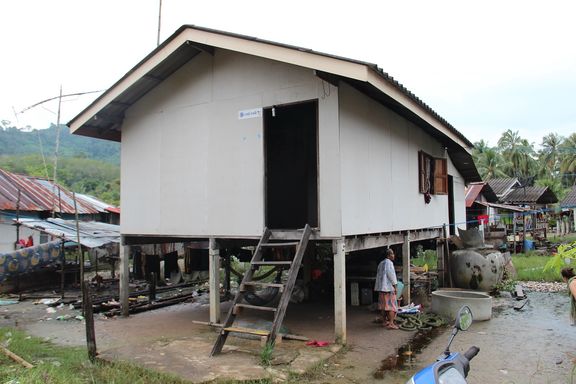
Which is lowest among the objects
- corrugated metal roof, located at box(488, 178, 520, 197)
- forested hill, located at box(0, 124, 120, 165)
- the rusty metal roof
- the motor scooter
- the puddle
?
the puddle

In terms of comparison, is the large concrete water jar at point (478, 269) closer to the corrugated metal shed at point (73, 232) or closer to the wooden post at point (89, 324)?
the corrugated metal shed at point (73, 232)

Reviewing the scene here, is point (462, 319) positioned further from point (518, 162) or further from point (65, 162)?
point (518, 162)

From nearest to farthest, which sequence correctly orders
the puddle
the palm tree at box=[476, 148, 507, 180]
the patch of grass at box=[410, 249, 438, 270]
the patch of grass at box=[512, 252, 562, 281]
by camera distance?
the puddle
the patch of grass at box=[512, 252, 562, 281]
the patch of grass at box=[410, 249, 438, 270]
the palm tree at box=[476, 148, 507, 180]

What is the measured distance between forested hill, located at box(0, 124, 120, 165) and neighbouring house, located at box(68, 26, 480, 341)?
28484mm

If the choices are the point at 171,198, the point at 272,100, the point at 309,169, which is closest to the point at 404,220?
the point at 309,169

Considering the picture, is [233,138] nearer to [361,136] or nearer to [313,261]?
[361,136]

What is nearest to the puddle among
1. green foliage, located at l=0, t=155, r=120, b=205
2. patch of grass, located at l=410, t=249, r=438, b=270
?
patch of grass, located at l=410, t=249, r=438, b=270

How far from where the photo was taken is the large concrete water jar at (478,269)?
1227 cm

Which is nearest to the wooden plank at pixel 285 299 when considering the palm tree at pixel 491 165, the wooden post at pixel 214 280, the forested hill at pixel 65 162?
the wooden post at pixel 214 280

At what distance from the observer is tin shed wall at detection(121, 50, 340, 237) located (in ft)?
24.1

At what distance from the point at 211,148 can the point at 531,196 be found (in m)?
29.5

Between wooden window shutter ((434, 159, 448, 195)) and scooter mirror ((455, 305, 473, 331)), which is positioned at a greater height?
wooden window shutter ((434, 159, 448, 195))

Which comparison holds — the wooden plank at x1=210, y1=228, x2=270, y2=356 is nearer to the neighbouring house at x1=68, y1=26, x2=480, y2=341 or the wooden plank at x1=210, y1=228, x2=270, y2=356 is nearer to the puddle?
the neighbouring house at x1=68, y1=26, x2=480, y2=341

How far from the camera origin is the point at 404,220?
994 cm
